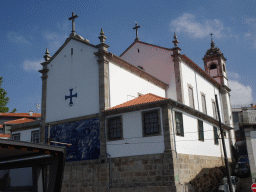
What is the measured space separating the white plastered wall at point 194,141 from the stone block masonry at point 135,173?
0.50 meters

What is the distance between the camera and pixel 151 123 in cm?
1742

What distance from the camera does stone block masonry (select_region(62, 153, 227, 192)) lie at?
53.0 feet

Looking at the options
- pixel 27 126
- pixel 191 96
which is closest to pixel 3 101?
pixel 27 126

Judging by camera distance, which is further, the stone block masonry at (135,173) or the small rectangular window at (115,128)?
the small rectangular window at (115,128)

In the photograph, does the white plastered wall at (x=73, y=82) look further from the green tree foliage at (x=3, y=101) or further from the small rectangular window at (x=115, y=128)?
the green tree foliage at (x=3, y=101)

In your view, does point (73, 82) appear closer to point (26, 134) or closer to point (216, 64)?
point (26, 134)

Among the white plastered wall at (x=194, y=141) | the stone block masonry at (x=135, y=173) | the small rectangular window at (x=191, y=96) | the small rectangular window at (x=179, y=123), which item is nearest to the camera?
the stone block masonry at (x=135, y=173)

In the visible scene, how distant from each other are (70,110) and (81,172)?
4.82m

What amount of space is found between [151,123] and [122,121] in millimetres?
2060

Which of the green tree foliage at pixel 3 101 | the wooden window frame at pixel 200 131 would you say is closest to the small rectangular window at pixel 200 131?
the wooden window frame at pixel 200 131

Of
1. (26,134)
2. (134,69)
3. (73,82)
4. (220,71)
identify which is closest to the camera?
(73,82)

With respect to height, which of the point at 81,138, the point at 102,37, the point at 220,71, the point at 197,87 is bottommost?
the point at 81,138

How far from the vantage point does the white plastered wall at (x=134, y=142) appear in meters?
16.9

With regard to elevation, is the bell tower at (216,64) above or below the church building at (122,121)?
above
